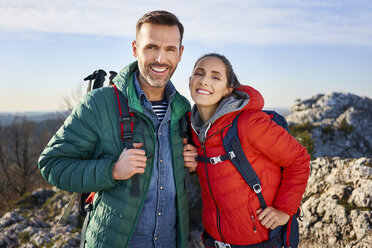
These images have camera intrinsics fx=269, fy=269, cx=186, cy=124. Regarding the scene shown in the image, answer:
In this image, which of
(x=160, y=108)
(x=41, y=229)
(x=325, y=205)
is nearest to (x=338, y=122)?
(x=325, y=205)

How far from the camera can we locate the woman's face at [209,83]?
9.53ft

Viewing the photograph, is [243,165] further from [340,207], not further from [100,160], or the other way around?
[340,207]

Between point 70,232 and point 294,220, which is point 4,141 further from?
point 294,220

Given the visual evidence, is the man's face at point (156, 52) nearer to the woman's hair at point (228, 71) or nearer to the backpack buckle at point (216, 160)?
the woman's hair at point (228, 71)

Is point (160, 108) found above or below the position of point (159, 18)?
below

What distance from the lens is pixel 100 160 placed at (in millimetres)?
2350

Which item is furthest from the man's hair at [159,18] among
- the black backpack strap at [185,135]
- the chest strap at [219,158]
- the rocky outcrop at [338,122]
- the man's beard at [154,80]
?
the rocky outcrop at [338,122]

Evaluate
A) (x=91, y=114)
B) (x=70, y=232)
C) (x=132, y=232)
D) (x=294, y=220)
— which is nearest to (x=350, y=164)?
(x=294, y=220)

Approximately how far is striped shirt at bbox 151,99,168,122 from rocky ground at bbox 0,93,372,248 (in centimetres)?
340

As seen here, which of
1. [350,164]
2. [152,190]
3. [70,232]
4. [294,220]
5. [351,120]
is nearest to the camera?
[152,190]

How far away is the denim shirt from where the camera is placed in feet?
8.52

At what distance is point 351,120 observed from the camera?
33.7ft

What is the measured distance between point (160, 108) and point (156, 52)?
0.58 metres

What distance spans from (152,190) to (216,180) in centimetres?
65
